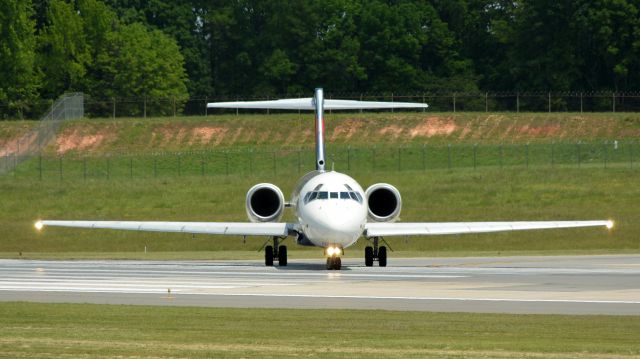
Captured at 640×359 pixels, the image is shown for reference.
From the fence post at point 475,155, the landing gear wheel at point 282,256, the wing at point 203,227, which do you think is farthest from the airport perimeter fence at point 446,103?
the wing at point 203,227

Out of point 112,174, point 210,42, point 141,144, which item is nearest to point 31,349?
point 112,174

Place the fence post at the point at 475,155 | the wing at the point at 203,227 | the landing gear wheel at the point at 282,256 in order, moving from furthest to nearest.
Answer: the fence post at the point at 475,155, the landing gear wheel at the point at 282,256, the wing at the point at 203,227

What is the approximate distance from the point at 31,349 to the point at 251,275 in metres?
17.2

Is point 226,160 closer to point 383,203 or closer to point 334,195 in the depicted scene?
point 383,203

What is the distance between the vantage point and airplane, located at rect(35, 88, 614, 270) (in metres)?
37.0

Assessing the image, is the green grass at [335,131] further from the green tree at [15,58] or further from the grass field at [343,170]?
the green tree at [15,58]

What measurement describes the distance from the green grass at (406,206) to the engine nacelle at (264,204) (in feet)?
35.8

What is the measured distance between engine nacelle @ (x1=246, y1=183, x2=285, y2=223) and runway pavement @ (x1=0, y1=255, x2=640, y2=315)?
1.50 metres

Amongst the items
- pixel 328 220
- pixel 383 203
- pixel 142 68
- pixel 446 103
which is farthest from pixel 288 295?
pixel 142 68

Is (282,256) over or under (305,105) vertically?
under

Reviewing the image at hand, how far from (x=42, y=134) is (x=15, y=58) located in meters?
11.9

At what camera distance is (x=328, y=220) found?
36.6 m

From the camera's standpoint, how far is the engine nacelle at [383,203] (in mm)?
40750

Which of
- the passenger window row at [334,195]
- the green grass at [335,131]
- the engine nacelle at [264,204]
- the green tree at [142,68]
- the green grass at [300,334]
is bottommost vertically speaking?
the green grass at [300,334]
